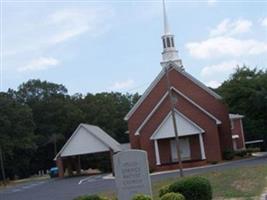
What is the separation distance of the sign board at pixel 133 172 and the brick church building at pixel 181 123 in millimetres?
34248

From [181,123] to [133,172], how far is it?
36.7 m

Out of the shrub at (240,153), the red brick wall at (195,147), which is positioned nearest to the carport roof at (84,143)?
the red brick wall at (195,147)

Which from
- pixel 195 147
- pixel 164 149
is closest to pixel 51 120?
pixel 164 149

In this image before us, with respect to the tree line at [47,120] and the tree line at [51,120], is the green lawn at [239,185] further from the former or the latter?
the tree line at [51,120]

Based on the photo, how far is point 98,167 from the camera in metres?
87.9

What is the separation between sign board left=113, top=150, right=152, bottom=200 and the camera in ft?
55.5

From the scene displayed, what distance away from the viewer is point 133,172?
1705 cm

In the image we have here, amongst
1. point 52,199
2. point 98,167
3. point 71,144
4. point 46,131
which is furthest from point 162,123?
point 46,131

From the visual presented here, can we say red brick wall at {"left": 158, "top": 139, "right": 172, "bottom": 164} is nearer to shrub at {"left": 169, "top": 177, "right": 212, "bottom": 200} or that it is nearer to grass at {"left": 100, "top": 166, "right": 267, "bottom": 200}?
grass at {"left": 100, "top": 166, "right": 267, "bottom": 200}

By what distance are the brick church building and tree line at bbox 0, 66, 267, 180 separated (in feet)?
7.59

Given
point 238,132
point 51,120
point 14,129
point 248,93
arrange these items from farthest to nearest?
point 51,120
point 14,129
point 238,132
point 248,93

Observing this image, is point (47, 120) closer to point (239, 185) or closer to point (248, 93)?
point (248, 93)

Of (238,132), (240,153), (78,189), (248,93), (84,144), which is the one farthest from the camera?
(238,132)

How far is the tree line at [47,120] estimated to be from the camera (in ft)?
273
